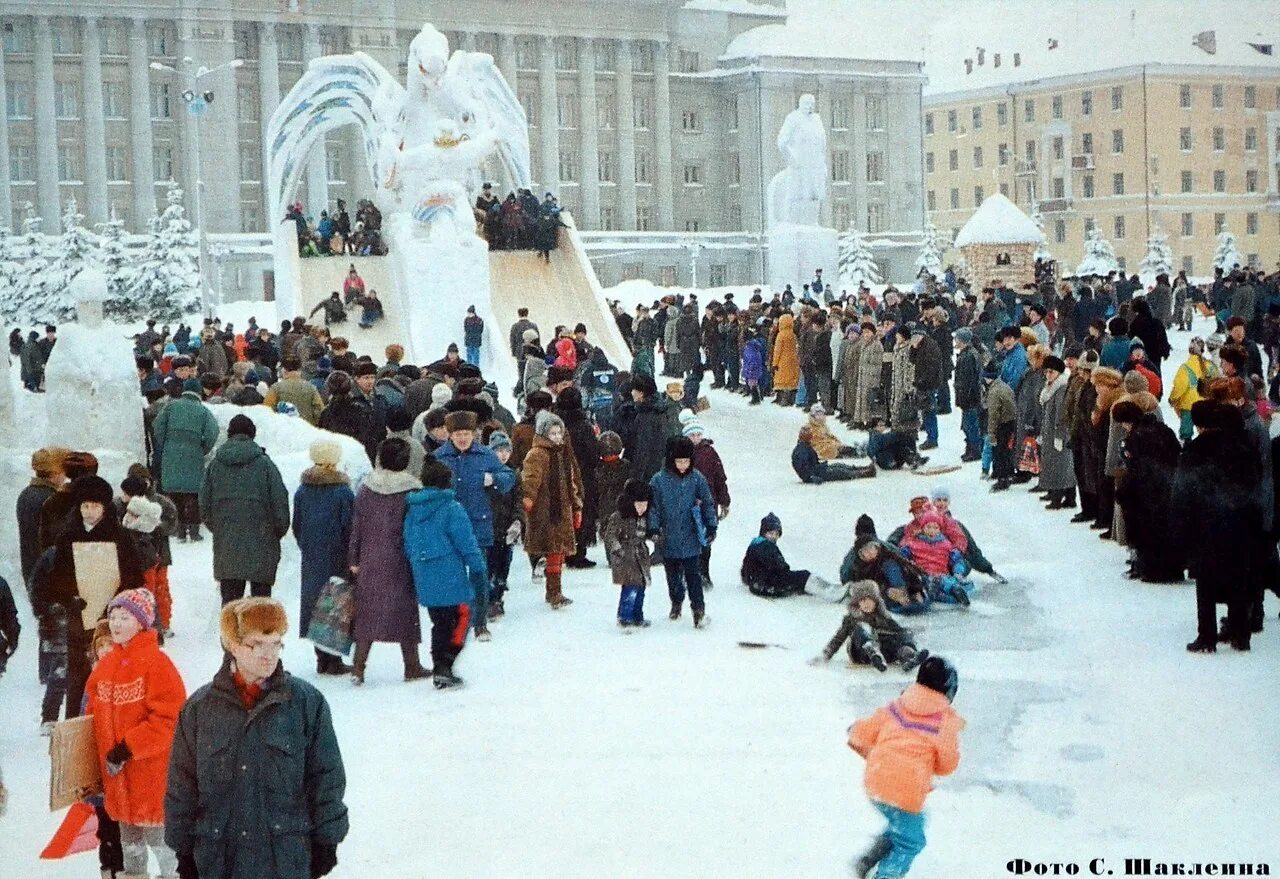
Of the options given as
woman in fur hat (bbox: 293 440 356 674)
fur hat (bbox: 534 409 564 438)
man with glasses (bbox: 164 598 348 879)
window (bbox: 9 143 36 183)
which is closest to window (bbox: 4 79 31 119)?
window (bbox: 9 143 36 183)

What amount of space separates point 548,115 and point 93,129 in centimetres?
1856

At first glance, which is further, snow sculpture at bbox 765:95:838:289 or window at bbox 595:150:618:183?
window at bbox 595:150:618:183

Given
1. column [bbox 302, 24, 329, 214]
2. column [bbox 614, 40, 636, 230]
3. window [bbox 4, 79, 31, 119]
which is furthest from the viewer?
column [bbox 614, 40, 636, 230]

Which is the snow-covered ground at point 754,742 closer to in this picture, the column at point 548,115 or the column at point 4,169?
the column at point 4,169

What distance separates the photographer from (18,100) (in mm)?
71312


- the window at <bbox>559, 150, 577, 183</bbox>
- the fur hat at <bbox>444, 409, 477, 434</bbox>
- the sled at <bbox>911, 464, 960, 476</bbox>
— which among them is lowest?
the sled at <bbox>911, 464, 960, 476</bbox>

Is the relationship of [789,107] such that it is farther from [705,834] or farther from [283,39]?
[705,834]

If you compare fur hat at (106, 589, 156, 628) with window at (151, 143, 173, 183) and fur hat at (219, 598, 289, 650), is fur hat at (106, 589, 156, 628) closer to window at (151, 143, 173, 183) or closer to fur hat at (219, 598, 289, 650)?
fur hat at (219, 598, 289, 650)

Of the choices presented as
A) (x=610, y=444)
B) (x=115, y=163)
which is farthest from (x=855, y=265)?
(x=610, y=444)

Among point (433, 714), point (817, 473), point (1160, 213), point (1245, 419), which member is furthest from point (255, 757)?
point (1160, 213)

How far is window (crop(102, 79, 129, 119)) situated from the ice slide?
146ft

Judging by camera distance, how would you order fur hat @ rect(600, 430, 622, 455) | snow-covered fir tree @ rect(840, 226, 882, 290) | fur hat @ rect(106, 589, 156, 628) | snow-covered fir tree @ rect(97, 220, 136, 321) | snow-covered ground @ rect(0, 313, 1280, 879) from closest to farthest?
fur hat @ rect(106, 589, 156, 628) < snow-covered ground @ rect(0, 313, 1280, 879) < fur hat @ rect(600, 430, 622, 455) < snow-covered fir tree @ rect(97, 220, 136, 321) < snow-covered fir tree @ rect(840, 226, 882, 290)

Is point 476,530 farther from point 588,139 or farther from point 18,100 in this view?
point 588,139

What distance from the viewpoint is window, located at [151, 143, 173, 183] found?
73.6 metres
